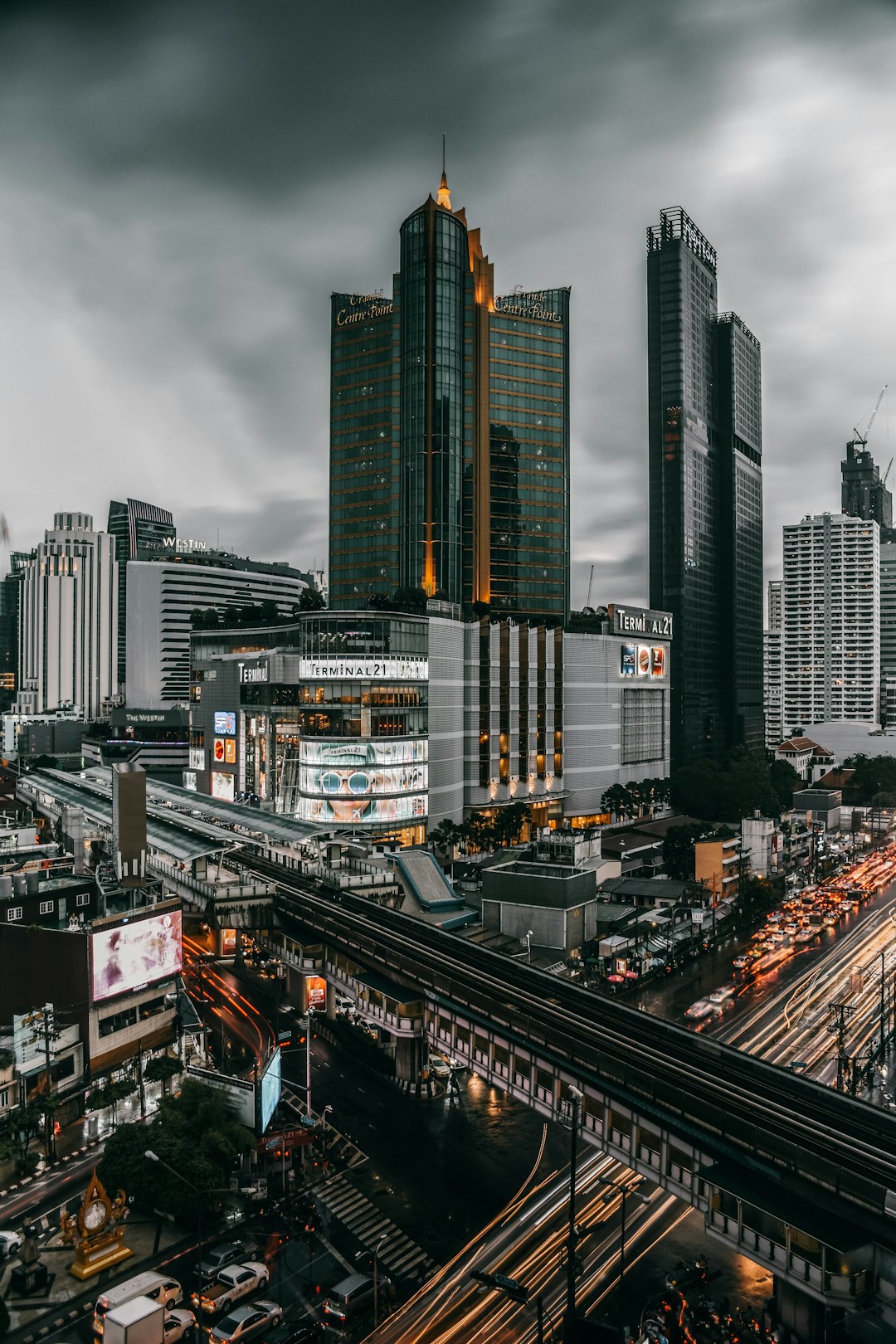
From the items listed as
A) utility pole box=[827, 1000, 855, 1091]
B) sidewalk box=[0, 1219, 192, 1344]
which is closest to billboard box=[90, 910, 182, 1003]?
sidewalk box=[0, 1219, 192, 1344]

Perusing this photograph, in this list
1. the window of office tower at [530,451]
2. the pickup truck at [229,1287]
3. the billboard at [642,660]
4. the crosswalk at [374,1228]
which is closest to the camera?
the pickup truck at [229,1287]

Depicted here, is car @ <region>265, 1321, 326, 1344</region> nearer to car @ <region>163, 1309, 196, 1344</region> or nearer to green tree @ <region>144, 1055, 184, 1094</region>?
car @ <region>163, 1309, 196, 1344</region>

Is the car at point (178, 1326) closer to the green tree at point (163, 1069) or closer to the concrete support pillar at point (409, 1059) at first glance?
the green tree at point (163, 1069)

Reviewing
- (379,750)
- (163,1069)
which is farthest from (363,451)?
(163,1069)

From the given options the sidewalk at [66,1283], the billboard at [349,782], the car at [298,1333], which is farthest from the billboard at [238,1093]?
the billboard at [349,782]

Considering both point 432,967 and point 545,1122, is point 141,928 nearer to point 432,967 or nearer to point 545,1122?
point 432,967

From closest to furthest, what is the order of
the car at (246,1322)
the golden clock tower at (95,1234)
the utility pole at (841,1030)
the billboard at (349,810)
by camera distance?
the car at (246,1322) → the golden clock tower at (95,1234) → the utility pole at (841,1030) → the billboard at (349,810)
